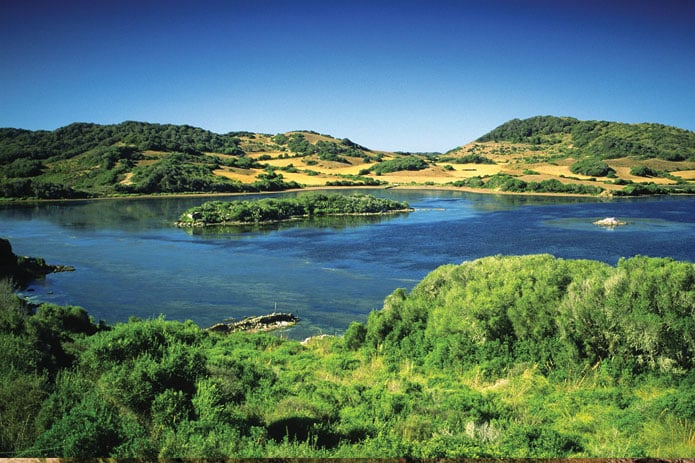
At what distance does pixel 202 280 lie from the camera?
104 feet

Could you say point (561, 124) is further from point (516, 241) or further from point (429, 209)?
point (516, 241)

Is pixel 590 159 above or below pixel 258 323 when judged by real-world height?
above

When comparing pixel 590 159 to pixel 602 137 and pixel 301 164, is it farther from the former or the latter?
pixel 301 164

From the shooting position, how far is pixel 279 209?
62406 millimetres

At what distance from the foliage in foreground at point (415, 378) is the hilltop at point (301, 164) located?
77134 mm

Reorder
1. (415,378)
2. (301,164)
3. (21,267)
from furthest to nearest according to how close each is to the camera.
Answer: (301,164), (21,267), (415,378)

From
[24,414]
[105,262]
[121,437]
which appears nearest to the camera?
[121,437]

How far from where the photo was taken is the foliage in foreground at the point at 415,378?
7035mm

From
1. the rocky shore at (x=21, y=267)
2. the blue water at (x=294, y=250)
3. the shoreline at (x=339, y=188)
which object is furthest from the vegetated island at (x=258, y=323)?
the shoreline at (x=339, y=188)

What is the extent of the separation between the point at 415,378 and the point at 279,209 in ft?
164

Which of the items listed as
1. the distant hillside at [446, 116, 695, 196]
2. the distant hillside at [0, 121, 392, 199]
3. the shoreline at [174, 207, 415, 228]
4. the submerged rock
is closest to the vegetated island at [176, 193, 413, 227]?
the shoreline at [174, 207, 415, 228]

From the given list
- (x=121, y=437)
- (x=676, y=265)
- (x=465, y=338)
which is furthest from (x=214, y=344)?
(x=676, y=265)

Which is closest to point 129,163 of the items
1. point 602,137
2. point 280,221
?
point 280,221

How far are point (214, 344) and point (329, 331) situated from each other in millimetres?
5651
